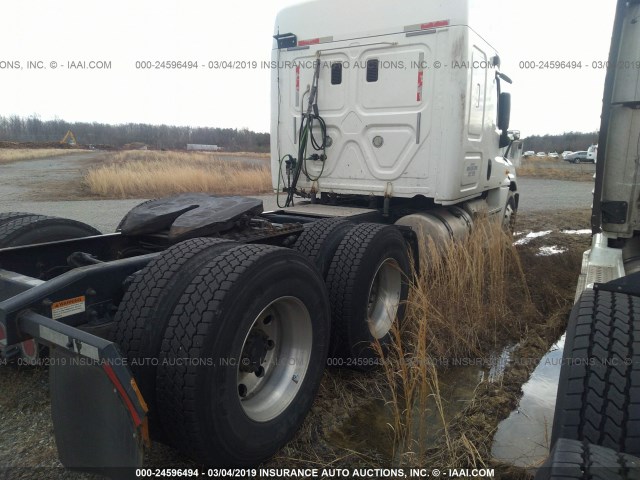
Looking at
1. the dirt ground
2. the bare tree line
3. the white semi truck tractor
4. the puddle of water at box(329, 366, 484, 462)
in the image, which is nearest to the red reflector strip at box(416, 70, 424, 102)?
the white semi truck tractor

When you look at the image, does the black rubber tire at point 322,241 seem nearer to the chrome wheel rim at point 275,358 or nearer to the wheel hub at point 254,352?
the chrome wheel rim at point 275,358

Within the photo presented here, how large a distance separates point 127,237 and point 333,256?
1602 mm

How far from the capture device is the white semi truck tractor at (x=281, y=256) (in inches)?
74.8

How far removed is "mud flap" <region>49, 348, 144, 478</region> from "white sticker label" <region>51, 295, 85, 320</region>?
0.26m

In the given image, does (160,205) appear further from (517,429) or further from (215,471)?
(517,429)

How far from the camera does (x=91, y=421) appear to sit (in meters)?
1.82

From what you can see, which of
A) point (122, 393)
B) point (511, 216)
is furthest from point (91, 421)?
point (511, 216)

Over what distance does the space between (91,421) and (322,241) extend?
199 cm

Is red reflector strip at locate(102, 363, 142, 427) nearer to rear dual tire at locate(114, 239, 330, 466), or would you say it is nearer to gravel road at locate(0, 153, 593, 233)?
rear dual tire at locate(114, 239, 330, 466)

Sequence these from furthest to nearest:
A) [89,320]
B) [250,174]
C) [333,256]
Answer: [250,174] → [333,256] → [89,320]

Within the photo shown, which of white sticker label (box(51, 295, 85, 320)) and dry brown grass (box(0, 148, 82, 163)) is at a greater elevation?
dry brown grass (box(0, 148, 82, 163))

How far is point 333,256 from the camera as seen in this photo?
338 centimetres

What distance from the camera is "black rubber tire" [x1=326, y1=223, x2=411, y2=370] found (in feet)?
10.4

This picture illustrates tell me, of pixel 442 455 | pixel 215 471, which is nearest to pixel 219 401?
pixel 215 471
